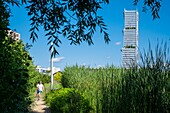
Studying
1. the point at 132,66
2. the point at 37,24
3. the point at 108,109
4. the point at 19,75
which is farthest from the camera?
the point at 108,109

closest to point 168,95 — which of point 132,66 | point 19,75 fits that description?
point 132,66

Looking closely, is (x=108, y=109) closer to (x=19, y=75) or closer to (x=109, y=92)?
(x=109, y=92)

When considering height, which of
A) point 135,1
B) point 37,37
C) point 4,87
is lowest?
point 4,87

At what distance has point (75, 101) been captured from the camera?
9.41 metres

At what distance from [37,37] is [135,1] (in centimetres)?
194

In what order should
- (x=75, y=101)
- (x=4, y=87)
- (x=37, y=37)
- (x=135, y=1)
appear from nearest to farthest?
(x=4, y=87)
(x=37, y=37)
(x=135, y=1)
(x=75, y=101)

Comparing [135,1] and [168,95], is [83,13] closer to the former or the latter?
[135,1]

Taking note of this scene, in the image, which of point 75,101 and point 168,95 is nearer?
point 168,95

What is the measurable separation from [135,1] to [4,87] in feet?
8.69

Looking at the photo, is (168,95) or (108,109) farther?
(108,109)

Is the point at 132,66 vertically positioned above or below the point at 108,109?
above

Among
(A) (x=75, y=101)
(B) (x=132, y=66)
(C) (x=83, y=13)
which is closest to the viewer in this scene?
(C) (x=83, y=13)

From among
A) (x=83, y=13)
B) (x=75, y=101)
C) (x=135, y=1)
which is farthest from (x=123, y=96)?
(x=75, y=101)

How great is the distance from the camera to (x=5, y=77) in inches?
100.0
